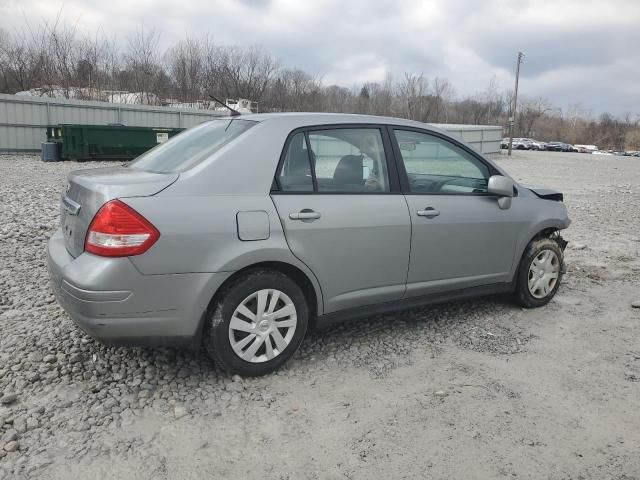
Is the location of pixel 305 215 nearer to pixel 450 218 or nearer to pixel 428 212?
pixel 428 212

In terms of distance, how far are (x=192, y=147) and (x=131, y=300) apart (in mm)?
1216

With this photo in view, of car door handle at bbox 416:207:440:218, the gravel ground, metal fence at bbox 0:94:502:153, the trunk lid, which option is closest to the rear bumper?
the trunk lid

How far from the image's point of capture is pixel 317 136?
3.62 meters

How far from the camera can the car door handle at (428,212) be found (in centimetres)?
387

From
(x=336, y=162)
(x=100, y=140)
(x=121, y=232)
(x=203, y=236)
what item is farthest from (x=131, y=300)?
(x=100, y=140)

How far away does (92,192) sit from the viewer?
9.98ft

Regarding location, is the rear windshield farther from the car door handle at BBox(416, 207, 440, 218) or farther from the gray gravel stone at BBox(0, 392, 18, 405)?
the gray gravel stone at BBox(0, 392, 18, 405)

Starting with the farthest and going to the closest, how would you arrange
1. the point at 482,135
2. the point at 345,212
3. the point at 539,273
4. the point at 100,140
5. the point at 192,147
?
the point at 482,135
the point at 100,140
the point at 539,273
the point at 192,147
the point at 345,212

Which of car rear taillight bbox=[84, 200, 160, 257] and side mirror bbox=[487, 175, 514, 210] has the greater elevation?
side mirror bbox=[487, 175, 514, 210]

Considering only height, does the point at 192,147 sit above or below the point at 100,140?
below

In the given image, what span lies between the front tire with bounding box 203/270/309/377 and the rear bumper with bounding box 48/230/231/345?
11 cm

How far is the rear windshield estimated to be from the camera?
3.40 m

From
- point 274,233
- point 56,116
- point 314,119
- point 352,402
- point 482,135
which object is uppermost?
point 482,135

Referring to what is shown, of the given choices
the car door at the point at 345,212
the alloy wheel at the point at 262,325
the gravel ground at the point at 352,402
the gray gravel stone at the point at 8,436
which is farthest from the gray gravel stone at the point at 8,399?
the car door at the point at 345,212
